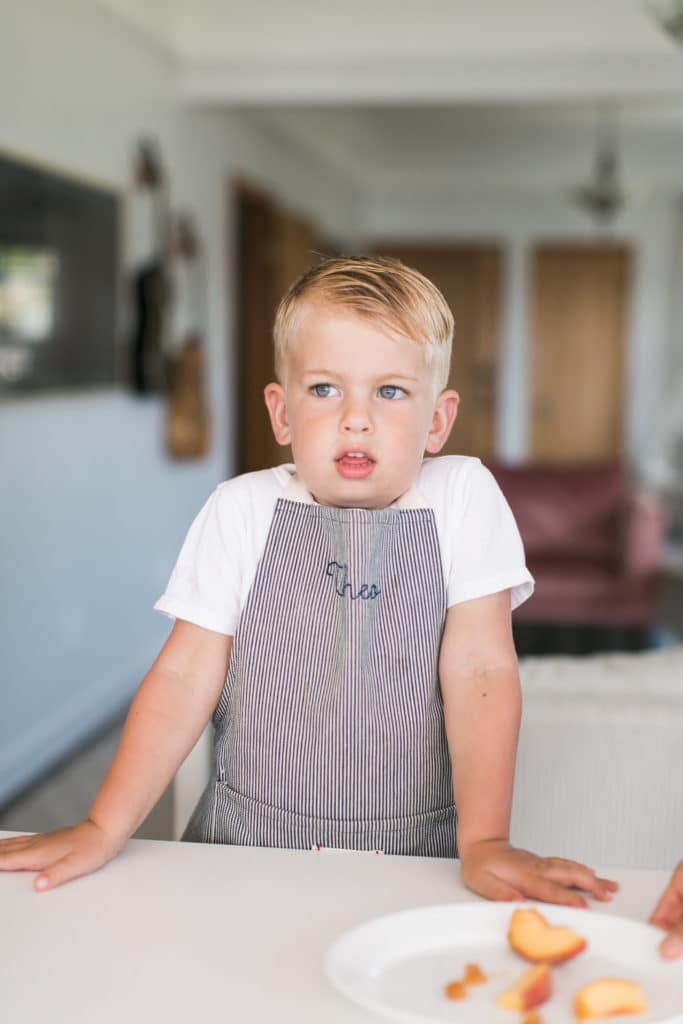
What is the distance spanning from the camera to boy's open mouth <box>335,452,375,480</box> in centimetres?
101

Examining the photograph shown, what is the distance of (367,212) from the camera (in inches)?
364

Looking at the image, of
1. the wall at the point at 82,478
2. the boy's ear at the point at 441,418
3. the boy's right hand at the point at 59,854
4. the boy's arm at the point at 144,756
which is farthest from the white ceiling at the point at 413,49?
the boy's right hand at the point at 59,854

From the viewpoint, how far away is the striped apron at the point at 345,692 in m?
1.04

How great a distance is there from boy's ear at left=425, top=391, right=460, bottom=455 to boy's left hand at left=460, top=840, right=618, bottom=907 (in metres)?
0.40

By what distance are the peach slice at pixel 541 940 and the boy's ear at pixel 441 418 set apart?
49 cm

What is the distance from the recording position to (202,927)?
29.3 inches

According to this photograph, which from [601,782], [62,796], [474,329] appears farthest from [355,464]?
[474,329]

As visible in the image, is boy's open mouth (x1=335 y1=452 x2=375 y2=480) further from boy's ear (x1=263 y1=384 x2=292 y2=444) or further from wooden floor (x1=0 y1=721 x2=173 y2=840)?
wooden floor (x1=0 y1=721 x2=173 y2=840)

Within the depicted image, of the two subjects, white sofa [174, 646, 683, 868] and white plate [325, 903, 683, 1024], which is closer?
white plate [325, 903, 683, 1024]

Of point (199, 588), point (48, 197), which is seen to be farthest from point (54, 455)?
point (199, 588)

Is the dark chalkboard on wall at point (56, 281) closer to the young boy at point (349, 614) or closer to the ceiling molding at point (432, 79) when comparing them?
the ceiling molding at point (432, 79)

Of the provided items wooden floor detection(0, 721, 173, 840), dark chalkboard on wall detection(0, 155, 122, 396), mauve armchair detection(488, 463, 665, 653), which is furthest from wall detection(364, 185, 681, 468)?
wooden floor detection(0, 721, 173, 840)

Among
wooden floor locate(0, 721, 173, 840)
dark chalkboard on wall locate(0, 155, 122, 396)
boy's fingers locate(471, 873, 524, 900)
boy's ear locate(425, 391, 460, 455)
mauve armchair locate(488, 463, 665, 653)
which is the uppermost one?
dark chalkboard on wall locate(0, 155, 122, 396)

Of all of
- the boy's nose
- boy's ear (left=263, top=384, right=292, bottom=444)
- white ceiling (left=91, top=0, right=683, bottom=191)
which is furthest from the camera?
white ceiling (left=91, top=0, right=683, bottom=191)
